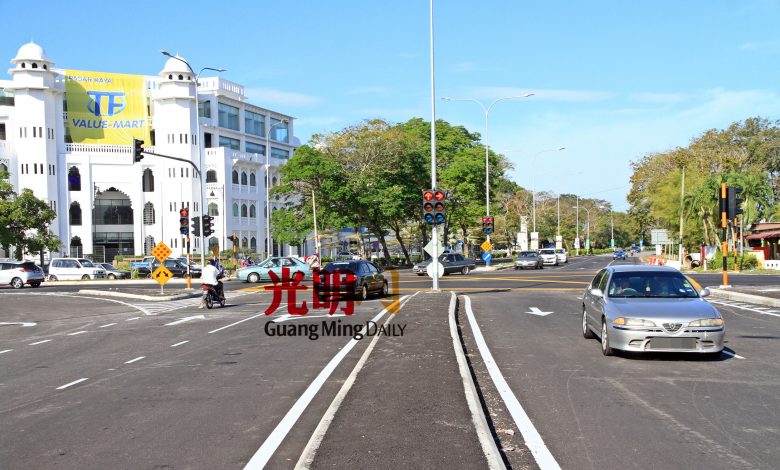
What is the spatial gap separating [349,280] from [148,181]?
56.6 meters

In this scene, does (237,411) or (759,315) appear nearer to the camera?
(237,411)

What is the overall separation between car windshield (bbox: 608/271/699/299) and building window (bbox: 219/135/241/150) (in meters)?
70.6

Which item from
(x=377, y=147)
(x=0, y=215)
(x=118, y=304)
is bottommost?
(x=118, y=304)

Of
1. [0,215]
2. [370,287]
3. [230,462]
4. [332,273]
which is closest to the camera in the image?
[230,462]

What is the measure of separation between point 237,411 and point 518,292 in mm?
21934

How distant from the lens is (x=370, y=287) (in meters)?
25.2

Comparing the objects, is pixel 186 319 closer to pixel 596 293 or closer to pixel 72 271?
pixel 596 293

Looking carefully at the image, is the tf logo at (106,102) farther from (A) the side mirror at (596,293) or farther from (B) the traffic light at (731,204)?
(A) the side mirror at (596,293)

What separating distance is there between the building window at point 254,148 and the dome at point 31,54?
22371mm

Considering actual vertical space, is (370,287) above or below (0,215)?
below

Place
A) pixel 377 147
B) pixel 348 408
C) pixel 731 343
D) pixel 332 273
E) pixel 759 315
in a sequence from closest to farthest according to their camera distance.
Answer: pixel 348 408, pixel 731 343, pixel 759 315, pixel 332 273, pixel 377 147

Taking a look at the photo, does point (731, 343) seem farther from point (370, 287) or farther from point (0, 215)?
point (0, 215)

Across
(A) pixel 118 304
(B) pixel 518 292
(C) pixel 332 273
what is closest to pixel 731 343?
(C) pixel 332 273

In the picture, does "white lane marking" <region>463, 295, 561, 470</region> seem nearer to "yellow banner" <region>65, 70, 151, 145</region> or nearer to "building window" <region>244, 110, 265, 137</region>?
"yellow banner" <region>65, 70, 151, 145</region>
